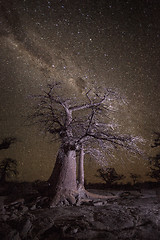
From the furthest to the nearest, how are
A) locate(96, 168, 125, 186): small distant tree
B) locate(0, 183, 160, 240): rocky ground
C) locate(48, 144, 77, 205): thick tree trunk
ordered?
1. locate(96, 168, 125, 186): small distant tree
2. locate(48, 144, 77, 205): thick tree trunk
3. locate(0, 183, 160, 240): rocky ground

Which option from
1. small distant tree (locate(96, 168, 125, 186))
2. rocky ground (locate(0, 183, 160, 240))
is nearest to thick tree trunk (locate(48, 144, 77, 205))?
rocky ground (locate(0, 183, 160, 240))

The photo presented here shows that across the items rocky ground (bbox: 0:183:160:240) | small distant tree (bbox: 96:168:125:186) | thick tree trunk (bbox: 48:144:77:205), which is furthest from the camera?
small distant tree (bbox: 96:168:125:186)

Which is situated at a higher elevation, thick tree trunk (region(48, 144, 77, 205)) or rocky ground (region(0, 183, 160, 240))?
thick tree trunk (region(48, 144, 77, 205))

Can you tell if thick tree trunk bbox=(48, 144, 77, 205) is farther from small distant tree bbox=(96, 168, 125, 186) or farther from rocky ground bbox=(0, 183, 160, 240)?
small distant tree bbox=(96, 168, 125, 186)

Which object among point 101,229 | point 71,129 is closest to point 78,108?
point 71,129

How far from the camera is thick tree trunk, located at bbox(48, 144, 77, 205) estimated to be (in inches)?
322

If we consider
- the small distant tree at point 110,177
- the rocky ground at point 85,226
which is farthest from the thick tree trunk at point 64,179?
the small distant tree at point 110,177

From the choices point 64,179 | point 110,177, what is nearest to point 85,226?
point 64,179

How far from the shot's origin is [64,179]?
8.51m

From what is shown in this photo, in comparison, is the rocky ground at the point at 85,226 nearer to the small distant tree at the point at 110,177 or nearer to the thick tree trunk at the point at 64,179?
the thick tree trunk at the point at 64,179

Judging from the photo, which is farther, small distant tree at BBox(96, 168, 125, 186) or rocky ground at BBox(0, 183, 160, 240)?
small distant tree at BBox(96, 168, 125, 186)

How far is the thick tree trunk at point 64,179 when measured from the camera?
322 inches

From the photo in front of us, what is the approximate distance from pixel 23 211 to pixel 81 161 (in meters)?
5.27

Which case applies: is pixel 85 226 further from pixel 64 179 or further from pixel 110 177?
pixel 110 177
